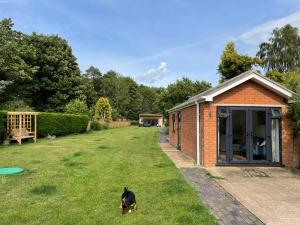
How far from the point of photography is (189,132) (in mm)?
14680

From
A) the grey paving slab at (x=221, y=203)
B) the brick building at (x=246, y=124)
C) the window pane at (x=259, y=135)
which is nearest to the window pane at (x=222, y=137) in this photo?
the brick building at (x=246, y=124)

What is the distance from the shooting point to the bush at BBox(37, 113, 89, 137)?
24.7 meters

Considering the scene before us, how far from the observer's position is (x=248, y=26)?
23688 millimetres

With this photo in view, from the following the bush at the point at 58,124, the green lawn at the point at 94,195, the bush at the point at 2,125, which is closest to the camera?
Answer: the green lawn at the point at 94,195

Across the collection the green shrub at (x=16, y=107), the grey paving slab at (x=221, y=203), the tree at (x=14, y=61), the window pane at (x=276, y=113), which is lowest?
the grey paving slab at (x=221, y=203)

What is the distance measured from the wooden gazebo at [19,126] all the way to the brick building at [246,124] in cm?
1323

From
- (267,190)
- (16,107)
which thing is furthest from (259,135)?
(16,107)

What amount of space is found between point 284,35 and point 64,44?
30.0 metres

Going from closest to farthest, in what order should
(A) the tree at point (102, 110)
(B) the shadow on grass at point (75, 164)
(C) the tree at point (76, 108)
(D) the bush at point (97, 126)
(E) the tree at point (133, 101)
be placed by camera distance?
(B) the shadow on grass at point (75, 164) < (C) the tree at point (76, 108) < (D) the bush at point (97, 126) < (A) the tree at point (102, 110) < (E) the tree at point (133, 101)

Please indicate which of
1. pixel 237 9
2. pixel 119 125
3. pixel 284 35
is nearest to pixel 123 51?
pixel 237 9

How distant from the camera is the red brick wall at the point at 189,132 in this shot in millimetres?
13273

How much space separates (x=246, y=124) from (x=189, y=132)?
11.3ft

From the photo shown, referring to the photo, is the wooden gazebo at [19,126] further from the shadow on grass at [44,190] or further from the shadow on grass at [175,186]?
the shadow on grass at [175,186]

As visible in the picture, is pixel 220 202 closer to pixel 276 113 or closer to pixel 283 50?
pixel 276 113
